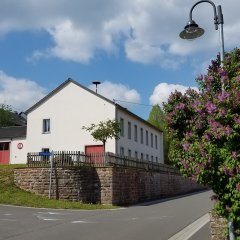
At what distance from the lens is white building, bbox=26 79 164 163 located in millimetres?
41062

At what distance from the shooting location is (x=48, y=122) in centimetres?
4322

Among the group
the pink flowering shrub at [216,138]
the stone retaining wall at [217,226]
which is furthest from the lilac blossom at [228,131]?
the stone retaining wall at [217,226]

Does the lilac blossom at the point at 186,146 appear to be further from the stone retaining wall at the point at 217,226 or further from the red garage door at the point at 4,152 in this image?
the red garage door at the point at 4,152

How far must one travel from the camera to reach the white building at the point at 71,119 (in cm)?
4106

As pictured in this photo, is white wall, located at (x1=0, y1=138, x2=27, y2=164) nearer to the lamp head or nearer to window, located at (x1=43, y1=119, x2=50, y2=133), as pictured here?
window, located at (x1=43, y1=119, x2=50, y2=133)

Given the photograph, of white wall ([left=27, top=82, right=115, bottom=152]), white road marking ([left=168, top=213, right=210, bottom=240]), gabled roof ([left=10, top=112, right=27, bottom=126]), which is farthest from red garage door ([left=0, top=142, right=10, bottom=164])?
gabled roof ([left=10, top=112, right=27, bottom=126])

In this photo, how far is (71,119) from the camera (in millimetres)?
42156

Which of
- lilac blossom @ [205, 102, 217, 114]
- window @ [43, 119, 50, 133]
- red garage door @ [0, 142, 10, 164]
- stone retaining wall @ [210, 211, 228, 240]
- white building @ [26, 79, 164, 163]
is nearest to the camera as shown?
lilac blossom @ [205, 102, 217, 114]

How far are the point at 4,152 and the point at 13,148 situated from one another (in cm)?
131

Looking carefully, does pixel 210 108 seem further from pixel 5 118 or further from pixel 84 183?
pixel 5 118

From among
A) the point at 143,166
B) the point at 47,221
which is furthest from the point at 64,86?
the point at 47,221

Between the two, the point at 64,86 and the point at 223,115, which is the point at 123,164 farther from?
the point at 223,115

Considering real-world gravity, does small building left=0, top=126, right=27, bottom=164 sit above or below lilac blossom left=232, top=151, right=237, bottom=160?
above

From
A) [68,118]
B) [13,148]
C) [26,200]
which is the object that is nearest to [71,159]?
[26,200]
